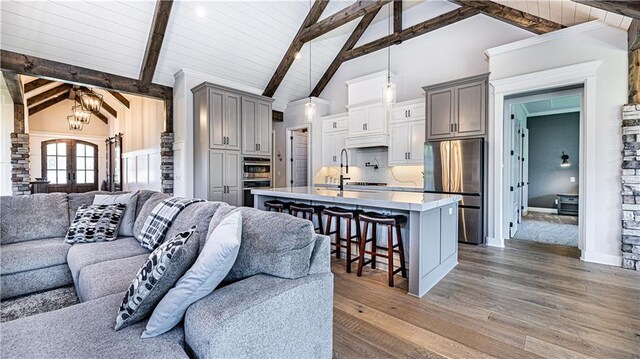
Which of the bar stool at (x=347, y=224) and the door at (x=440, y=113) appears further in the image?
the door at (x=440, y=113)

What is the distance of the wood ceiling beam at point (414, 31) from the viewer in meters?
5.06

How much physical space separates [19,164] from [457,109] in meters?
9.08

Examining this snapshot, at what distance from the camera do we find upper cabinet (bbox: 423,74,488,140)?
174 inches

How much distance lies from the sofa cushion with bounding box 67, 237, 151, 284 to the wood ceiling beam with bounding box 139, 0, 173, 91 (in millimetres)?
3605

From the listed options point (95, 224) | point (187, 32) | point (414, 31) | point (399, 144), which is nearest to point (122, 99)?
point (187, 32)

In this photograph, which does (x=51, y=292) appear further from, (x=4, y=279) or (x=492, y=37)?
(x=492, y=37)

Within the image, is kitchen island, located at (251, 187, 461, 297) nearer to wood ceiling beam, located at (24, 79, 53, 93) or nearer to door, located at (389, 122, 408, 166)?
door, located at (389, 122, 408, 166)

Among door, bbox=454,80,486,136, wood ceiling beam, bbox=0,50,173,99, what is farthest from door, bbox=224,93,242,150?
door, bbox=454,80,486,136

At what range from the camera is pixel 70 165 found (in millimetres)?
10078

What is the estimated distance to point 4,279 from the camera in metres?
2.32

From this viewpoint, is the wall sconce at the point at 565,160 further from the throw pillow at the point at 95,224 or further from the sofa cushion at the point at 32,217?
the sofa cushion at the point at 32,217

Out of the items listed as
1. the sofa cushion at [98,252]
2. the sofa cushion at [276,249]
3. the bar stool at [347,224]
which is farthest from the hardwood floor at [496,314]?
the sofa cushion at [98,252]

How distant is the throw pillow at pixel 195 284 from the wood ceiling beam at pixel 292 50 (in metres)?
5.43

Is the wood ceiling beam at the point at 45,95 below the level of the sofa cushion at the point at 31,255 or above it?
above
